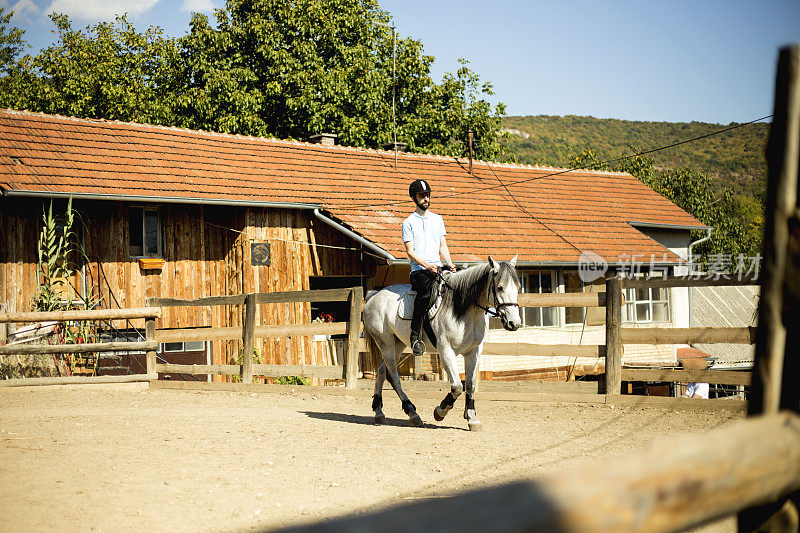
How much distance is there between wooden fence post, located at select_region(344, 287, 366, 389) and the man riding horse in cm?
311

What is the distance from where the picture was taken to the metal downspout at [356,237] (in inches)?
660

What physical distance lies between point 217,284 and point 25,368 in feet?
19.2

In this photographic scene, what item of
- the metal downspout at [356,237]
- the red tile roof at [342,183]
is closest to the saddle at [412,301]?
the metal downspout at [356,237]

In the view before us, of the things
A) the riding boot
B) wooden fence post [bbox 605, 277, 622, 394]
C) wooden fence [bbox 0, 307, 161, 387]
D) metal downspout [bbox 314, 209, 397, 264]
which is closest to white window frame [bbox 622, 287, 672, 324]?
metal downspout [bbox 314, 209, 397, 264]

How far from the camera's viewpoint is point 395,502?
192 inches

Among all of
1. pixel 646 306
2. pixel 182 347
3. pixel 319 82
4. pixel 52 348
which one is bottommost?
pixel 182 347

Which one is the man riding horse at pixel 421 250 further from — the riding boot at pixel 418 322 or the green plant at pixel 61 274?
the green plant at pixel 61 274

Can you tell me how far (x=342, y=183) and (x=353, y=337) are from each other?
992 centimetres

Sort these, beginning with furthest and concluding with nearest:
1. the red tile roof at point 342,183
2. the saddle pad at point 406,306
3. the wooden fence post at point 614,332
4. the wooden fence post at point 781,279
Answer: the red tile roof at point 342,183
the wooden fence post at point 614,332
the saddle pad at point 406,306
the wooden fence post at point 781,279

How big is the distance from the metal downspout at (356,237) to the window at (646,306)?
29.7ft

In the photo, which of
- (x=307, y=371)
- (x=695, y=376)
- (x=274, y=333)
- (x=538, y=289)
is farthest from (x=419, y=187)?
(x=538, y=289)

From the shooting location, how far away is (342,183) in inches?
824

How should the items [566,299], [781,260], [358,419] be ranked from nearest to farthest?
[781,260]
[358,419]
[566,299]

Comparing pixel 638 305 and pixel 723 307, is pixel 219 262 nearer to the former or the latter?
pixel 638 305
